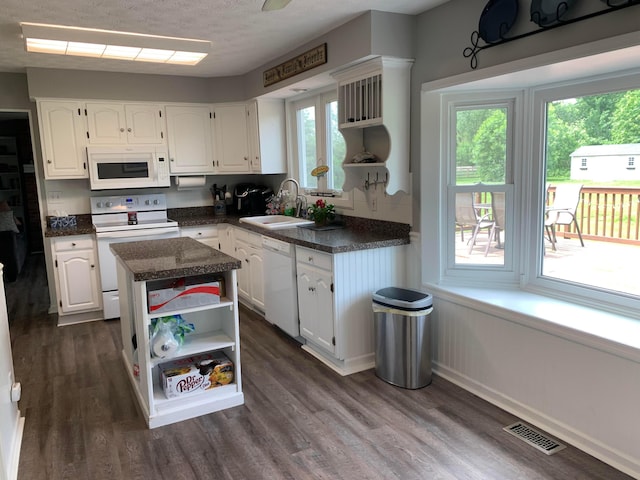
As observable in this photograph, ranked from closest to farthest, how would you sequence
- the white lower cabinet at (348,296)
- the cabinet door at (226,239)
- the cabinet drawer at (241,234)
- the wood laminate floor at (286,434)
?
the wood laminate floor at (286,434) → the white lower cabinet at (348,296) → the cabinet drawer at (241,234) → the cabinet door at (226,239)

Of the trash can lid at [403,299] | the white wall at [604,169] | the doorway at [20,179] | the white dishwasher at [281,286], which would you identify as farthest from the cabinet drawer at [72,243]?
the doorway at [20,179]

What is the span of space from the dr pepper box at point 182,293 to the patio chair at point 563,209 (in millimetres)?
1991

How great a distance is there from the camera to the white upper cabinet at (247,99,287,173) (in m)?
5.10

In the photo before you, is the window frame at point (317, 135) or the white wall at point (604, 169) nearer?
the white wall at point (604, 169)

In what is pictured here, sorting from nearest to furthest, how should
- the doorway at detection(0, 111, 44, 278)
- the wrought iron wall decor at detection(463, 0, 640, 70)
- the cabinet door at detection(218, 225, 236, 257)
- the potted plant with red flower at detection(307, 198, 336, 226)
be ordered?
the wrought iron wall decor at detection(463, 0, 640, 70), the potted plant with red flower at detection(307, 198, 336, 226), the cabinet door at detection(218, 225, 236, 257), the doorway at detection(0, 111, 44, 278)

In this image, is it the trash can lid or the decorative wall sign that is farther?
the decorative wall sign

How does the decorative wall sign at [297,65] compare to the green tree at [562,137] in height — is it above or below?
above

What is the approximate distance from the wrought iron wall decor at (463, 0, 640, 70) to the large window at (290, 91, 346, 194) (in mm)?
1752

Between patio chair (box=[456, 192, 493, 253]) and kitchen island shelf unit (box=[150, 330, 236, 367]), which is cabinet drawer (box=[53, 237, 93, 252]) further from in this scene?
patio chair (box=[456, 192, 493, 253])

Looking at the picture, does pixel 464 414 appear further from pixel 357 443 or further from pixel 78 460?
pixel 78 460

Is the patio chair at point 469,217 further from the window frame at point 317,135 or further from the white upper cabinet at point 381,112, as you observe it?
the window frame at point 317,135

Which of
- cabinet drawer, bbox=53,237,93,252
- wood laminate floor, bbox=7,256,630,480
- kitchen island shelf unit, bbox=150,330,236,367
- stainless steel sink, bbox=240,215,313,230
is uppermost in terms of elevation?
stainless steel sink, bbox=240,215,313,230

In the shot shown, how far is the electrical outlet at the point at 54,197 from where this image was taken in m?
4.91

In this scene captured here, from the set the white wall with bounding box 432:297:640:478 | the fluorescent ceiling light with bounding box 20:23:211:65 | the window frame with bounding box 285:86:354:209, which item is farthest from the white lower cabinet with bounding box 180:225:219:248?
the white wall with bounding box 432:297:640:478
